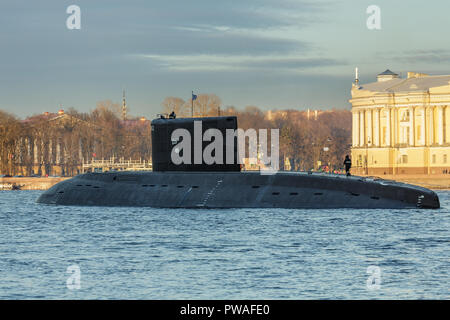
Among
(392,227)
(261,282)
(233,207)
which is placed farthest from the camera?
(233,207)

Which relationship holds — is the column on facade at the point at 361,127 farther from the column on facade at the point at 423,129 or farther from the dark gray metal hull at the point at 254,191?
the dark gray metal hull at the point at 254,191

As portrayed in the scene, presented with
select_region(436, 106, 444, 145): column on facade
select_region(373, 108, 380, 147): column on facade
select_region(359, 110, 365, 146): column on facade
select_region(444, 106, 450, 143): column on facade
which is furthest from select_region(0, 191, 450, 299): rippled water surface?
select_region(359, 110, 365, 146): column on facade

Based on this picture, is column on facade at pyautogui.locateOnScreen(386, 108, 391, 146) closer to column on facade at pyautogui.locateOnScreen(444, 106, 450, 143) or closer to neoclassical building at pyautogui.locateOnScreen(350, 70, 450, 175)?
neoclassical building at pyautogui.locateOnScreen(350, 70, 450, 175)

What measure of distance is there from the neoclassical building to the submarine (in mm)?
85163

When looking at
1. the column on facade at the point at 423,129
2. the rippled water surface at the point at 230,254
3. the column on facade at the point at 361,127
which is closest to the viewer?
the rippled water surface at the point at 230,254

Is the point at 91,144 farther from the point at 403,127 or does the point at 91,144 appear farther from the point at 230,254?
the point at 230,254

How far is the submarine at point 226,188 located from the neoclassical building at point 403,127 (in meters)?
85.2

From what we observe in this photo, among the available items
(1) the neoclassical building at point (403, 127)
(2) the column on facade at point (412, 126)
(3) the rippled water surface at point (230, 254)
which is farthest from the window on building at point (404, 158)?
(3) the rippled water surface at point (230, 254)

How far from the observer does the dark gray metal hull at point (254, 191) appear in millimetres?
40125

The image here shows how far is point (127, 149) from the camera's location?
474ft
